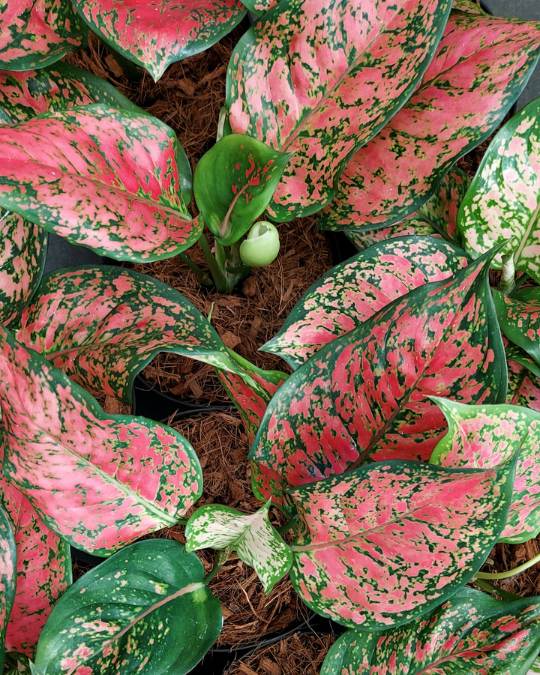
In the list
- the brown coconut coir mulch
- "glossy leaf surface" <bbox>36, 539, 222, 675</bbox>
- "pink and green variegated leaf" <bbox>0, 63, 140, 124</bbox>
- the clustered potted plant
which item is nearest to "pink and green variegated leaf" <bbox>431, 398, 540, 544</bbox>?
the clustered potted plant

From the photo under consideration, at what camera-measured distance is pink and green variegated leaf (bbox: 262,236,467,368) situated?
31.6 inches

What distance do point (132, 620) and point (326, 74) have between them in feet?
2.24

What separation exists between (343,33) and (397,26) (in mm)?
62

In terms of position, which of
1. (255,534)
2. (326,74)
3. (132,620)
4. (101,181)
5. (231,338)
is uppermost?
(326,74)

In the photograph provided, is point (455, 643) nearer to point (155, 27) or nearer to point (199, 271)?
point (199, 271)

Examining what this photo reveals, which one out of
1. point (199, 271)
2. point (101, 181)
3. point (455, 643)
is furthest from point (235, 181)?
point (455, 643)

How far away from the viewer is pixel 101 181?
0.72m

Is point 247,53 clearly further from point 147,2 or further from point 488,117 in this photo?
point 488,117

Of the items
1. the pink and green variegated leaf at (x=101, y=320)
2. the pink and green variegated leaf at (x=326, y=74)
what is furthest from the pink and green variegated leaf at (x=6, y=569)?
the pink and green variegated leaf at (x=326, y=74)

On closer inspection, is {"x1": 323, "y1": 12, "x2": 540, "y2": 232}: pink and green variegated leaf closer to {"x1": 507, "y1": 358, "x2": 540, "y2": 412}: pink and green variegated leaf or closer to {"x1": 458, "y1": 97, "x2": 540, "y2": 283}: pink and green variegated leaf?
{"x1": 458, "y1": 97, "x2": 540, "y2": 283}: pink and green variegated leaf

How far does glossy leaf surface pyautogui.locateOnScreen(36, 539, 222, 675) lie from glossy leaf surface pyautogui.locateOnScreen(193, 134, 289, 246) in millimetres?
406

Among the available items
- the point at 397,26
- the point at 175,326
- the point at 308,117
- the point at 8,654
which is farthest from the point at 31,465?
the point at 397,26

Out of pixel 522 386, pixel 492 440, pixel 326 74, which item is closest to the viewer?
pixel 492 440

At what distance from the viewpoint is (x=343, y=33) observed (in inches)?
29.5
